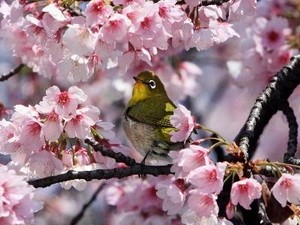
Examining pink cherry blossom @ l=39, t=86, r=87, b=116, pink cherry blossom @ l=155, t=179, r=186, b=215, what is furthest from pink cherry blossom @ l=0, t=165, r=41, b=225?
pink cherry blossom @ l=155, t=179, r=186, b=215

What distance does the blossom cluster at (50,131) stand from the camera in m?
3.54

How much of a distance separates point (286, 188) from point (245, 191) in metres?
0.16

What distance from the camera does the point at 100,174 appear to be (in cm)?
357

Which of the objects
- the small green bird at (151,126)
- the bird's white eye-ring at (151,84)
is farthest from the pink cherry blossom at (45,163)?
the bird's white eye-ring at (151,84)

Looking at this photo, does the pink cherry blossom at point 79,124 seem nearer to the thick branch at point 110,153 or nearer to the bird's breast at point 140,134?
the thick branch at point 110,153

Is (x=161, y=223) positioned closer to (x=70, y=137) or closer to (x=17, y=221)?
(x=70, y=137)

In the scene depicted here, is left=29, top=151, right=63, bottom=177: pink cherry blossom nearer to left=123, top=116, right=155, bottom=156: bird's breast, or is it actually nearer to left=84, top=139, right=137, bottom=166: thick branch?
left=84, top=139, right=137, bottom=166: thick branch

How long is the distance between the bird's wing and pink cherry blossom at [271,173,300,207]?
1061 mm

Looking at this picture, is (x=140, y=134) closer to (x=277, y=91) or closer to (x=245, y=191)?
(x=277, y=91)

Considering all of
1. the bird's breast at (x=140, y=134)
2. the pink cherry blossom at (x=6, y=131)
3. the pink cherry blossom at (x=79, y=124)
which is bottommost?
the bird's breast at (x=140, y=134)

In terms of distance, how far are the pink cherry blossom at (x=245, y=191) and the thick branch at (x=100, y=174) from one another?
46 cm

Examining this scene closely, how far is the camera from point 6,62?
30.9ft

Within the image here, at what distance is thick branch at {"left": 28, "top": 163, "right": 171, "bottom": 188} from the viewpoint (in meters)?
3.44

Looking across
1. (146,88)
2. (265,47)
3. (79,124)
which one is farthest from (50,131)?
(265,47)
